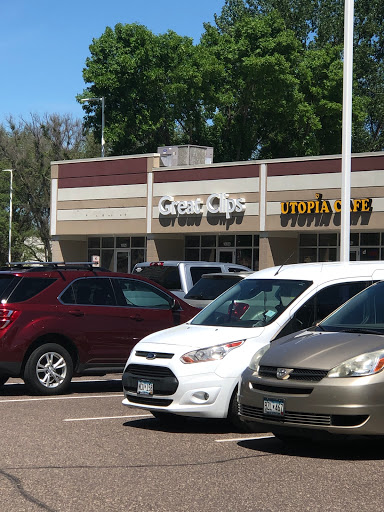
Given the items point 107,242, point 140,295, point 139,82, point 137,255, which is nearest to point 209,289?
point 140,295

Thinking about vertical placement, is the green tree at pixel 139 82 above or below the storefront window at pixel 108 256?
above

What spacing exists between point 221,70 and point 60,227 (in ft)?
45.2

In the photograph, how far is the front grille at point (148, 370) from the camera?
1008 centimetres

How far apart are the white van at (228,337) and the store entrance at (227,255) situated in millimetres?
30748

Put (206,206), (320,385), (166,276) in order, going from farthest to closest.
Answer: (206,206), (166,276), (320,385)

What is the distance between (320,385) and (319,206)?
29.8 m

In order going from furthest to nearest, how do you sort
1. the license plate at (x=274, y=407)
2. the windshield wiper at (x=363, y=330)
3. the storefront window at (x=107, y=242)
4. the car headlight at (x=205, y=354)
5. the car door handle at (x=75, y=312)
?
the storefront window at (x=107, y=242) < the car door handle at (x=75, y=312) < the car headlight at (x=205, y=354) < the windshield wiper at (x=363, y=330) < the license plate at (x=274, y=407)

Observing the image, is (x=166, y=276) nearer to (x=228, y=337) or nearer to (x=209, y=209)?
(x=228, y=337)

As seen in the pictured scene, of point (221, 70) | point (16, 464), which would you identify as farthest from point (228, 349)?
point (221, 70)

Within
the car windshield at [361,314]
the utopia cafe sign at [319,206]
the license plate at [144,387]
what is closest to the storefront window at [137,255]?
the utopia cafe sign at [319,206]

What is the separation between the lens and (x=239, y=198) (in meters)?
40.1

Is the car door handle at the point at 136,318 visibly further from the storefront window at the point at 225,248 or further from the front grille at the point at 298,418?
the storefront window at the point at 225,248

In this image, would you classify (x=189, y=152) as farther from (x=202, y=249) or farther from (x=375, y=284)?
(x=375, y=284)

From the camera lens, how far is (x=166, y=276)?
64.5 feet
